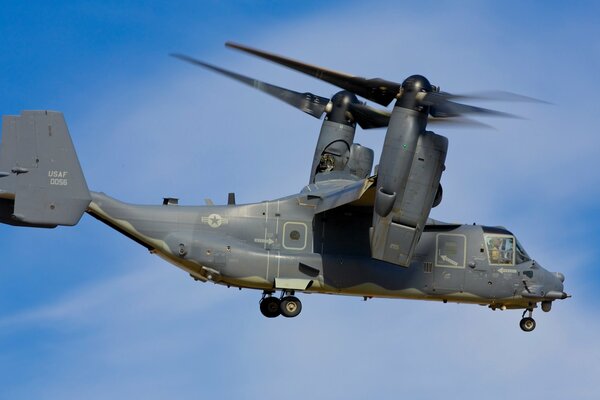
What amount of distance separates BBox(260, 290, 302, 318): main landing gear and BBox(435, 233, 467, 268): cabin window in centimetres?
379

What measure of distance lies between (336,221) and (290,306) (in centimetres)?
235

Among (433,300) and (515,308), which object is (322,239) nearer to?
(433,300)

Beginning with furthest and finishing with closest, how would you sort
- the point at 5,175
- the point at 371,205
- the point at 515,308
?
1. the point at 515,308
2. the point at 371,205
3. the point at 5,175

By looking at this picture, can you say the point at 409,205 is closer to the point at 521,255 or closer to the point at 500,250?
the point at 500,250

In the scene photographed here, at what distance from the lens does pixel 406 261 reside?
1384 inches

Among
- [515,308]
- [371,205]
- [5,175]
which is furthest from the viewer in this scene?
[515,308]

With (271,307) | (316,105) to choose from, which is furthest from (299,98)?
(271,307)

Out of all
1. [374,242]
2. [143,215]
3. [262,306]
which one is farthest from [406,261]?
[143,215]

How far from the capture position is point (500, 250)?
1496 inches

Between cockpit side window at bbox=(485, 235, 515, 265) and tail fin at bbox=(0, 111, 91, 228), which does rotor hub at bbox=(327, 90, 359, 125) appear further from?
tail fin at bbox=(0, 111, 91, 228)

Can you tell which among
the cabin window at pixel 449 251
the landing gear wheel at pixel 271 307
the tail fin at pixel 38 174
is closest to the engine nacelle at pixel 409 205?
the cabin window at pixel 449 251

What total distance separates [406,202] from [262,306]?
15.7ft

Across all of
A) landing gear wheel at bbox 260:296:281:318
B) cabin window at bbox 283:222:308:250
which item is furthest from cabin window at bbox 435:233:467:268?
landing gear wheel at bbox 260:296:281:318

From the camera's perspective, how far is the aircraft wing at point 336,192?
3534 cm
